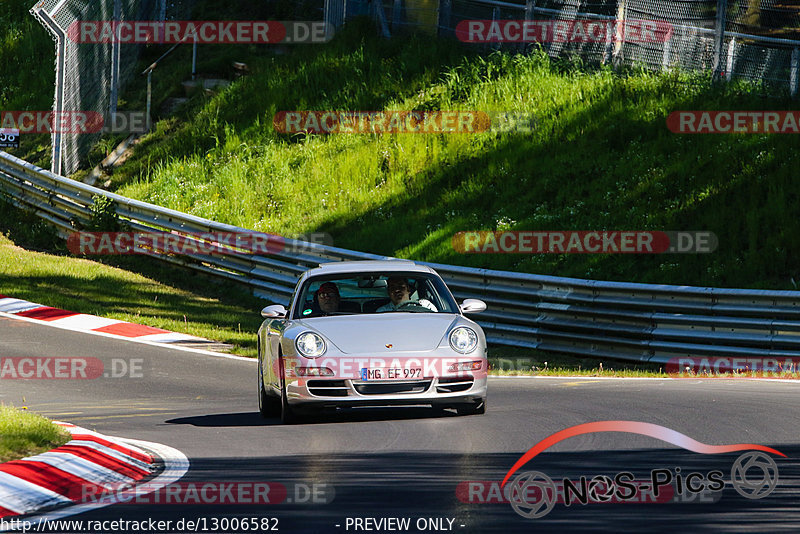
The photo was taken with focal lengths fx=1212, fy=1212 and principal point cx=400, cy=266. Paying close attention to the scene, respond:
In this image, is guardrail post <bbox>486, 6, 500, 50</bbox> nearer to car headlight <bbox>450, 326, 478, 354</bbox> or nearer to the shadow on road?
car headlight <bbox>450, 326, 478, 354</bbox>

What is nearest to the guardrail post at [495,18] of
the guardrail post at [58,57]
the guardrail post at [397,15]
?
the guardrail post at [397,15]

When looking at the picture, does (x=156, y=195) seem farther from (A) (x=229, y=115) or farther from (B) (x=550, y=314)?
(B) (x=550, y=314)

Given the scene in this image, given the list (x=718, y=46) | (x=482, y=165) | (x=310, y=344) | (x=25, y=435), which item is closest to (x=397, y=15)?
(x=482, y=165)

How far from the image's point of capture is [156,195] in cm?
2497

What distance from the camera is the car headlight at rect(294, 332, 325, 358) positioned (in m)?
9.73

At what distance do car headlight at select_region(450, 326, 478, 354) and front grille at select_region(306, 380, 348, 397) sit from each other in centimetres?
97

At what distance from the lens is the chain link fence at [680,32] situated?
21.0 m

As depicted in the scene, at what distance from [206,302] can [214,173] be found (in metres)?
6.08

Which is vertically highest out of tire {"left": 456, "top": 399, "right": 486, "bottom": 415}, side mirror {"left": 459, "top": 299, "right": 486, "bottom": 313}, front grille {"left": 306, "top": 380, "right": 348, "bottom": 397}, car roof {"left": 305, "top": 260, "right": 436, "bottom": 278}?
car roof {"left": 305, "top": 260, "right": 436, "bottom": 278}

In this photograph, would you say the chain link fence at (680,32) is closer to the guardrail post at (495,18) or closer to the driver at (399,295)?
the guardrail post at (495,18)

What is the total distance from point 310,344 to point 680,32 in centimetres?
1490

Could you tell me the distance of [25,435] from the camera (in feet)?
26.0

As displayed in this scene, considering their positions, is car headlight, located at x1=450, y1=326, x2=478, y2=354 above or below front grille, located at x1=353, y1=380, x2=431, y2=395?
above

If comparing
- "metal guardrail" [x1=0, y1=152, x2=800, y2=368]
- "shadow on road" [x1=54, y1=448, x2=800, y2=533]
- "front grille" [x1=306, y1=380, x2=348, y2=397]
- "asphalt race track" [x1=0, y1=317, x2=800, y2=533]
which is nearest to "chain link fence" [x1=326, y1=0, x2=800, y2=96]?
"metal guardrail" [x1=0, y1=152, x2=800, y2=368]
